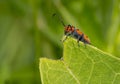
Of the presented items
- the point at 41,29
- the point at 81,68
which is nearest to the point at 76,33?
the point at 81,68

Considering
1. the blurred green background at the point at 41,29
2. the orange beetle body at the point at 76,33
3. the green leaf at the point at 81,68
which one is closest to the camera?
the green leaf at the point at 81,68

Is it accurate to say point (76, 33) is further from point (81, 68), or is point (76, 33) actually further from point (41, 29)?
point (41, 29)

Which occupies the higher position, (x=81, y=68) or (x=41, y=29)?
(x=81, y=68)

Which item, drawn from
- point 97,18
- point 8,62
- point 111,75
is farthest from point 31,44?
point 111,75

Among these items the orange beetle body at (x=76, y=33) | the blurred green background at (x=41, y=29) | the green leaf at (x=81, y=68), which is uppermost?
the green leaf at (x=81, y=68)

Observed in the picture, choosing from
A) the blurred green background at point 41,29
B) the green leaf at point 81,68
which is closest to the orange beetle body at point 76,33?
the green leaf at point 81,68

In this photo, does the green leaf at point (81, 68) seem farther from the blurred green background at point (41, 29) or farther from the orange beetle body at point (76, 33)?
the blurred green background at point (41, 29)
